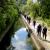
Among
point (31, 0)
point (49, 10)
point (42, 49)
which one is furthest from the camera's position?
point (31, 0)

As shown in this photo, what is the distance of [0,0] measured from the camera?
32.7 meters

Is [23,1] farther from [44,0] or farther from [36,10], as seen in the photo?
[44,0]

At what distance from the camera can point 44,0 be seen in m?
41.8

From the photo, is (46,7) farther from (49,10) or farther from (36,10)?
(36,10)

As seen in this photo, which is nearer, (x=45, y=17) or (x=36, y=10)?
(x=45, y=17)

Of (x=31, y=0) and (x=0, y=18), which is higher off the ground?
(x=0, y=18)

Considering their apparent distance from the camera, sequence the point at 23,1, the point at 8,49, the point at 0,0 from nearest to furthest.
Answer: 1. the point at 8,49
2. the point at 0,0
3. the point at 23,1

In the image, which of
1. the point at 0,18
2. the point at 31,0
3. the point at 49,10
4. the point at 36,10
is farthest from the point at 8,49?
the point at 31,0

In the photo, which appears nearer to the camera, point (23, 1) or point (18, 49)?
point (18, 49)

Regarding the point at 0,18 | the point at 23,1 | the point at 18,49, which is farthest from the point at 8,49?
the point at 23,1

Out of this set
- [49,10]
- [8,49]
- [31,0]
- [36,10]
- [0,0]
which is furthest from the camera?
[31,0]

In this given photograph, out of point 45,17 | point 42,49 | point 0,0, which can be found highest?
point 0,0

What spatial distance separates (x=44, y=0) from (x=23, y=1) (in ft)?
276

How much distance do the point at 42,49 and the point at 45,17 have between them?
24.1 meters
